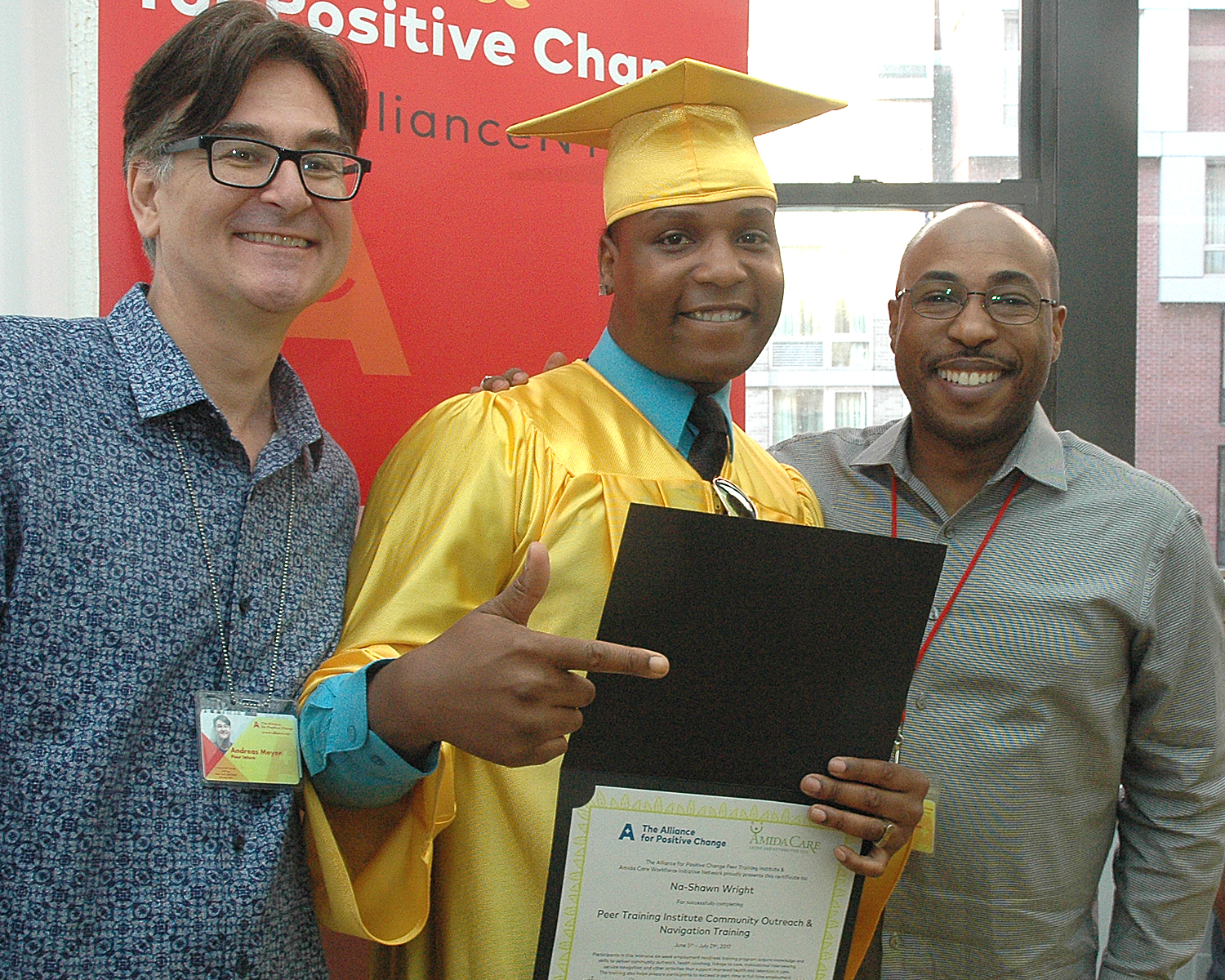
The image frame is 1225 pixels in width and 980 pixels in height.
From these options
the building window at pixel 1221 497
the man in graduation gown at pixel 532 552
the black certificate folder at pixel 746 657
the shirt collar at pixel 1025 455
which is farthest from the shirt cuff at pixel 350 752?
the building window at pixel 1221 497

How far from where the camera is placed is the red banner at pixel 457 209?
2.45m

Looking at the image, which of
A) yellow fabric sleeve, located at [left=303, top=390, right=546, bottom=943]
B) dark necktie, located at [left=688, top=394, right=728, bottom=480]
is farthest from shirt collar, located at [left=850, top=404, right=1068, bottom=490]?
yellow fabric sleeve, located at [left=303, top=390, right=546, bottom=943]

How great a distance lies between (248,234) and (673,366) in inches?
28.4

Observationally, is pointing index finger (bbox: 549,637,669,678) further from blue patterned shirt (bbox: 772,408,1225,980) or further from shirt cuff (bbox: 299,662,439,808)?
blue patterned shirt (bbox: 772,408,1225,980)

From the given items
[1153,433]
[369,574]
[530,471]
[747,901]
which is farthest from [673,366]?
[1153,433]

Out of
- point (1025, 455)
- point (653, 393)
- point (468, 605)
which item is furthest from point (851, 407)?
point (468, 605)

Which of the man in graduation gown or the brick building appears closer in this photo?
the man in graduation gown

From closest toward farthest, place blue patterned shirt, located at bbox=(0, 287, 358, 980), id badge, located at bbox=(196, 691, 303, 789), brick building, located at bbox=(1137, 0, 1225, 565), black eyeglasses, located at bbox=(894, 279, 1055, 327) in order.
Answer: blue patterned shirt, located at bbox=(0, 287, 358, 980) → id badge, located at bbox=(196, 691, 303, 789) → black eyeglasses, located at bbox=(894, 279, 1055, 327) → brick building, located at bbox=(1137, 0, 1225, 565)

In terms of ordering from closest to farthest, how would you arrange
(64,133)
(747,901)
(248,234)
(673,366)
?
(747,901) < (248,234) < (673,366) < (64,133)

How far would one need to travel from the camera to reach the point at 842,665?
1544mm

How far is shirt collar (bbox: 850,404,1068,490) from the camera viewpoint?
7.20ft

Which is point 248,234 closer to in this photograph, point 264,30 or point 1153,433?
point 264,30

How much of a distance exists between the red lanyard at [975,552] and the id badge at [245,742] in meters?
1.11

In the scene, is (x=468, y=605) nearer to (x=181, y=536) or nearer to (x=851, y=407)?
(x=181, y=536)
